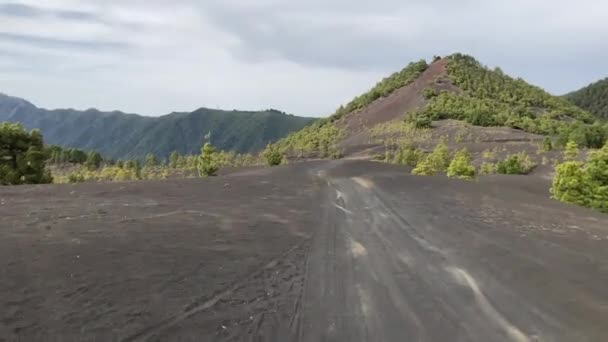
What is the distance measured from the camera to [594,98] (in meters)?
172

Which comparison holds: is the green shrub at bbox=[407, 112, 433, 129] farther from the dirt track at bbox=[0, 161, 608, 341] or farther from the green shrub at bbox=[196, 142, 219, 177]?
the dirt track at bbox=[0, 161, 608, 341]

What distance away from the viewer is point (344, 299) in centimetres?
802

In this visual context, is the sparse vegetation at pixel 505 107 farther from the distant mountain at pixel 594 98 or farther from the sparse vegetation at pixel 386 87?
the distant mountain at pixel 594 98

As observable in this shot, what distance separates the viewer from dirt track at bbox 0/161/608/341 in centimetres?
677

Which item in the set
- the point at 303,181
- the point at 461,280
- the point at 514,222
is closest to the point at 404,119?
the point at 303,181

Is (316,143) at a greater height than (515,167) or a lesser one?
greater

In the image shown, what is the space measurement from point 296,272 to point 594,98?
188689 mm

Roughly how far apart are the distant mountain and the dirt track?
16502 cm

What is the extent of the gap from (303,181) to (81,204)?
13.1 meters

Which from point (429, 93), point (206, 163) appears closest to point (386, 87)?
point (429, 93)

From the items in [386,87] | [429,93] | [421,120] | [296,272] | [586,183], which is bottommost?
[296,272]

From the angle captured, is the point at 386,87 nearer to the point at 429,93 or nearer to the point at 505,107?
the point at 429,93

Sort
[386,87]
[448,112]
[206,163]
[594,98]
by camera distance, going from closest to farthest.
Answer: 1. [206,163]
2. [448,112]
3. [386,87]
4. [594,98]

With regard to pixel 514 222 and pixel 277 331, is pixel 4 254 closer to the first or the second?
pixel 277 331
